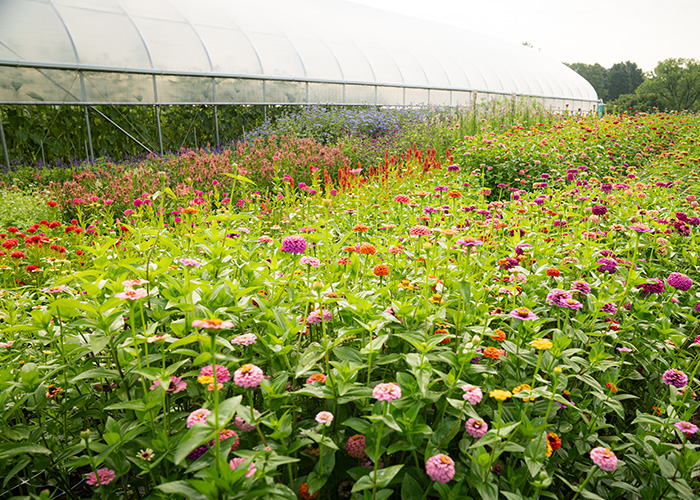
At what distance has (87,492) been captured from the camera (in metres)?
1.60

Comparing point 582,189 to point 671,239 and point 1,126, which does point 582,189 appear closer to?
point 671,239

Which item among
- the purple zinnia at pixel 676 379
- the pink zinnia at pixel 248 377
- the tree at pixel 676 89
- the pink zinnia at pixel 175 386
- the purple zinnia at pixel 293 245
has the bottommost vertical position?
the purple zinnia at pixel 676 379

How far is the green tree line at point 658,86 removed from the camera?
4559cm

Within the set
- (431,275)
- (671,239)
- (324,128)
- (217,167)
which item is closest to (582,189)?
(671,239)

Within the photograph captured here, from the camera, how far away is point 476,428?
4.03 feet

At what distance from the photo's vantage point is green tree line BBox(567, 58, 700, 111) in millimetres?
45594

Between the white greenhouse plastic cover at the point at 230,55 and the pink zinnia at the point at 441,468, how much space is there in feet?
32.7

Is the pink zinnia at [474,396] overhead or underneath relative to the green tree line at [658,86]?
underneath

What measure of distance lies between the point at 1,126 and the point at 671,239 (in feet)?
33.9

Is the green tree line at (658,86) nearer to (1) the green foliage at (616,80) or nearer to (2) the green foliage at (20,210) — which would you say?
(1) the green foliage at (616,80)

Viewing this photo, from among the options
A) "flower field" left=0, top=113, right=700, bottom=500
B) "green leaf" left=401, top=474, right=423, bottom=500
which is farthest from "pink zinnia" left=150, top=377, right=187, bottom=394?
"green leaf" left=401, top=474, right=423, bottom=500

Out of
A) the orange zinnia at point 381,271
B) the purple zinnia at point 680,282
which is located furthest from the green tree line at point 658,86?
the orange zinnia at point 381,271

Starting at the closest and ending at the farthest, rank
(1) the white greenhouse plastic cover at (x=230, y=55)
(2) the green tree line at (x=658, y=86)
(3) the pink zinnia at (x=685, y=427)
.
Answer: (3) the pink zinnia at (x=685, y=427) < (1) the white greenhouse plastic cover at (x=230, y=55) < (2) the green tree line at (x=658, y=86)

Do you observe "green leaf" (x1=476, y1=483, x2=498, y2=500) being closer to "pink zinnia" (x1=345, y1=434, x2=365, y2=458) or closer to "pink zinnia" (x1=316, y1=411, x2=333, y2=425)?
"pink zinnia" (x1=345, y1=434, x2=365, y2=458)
